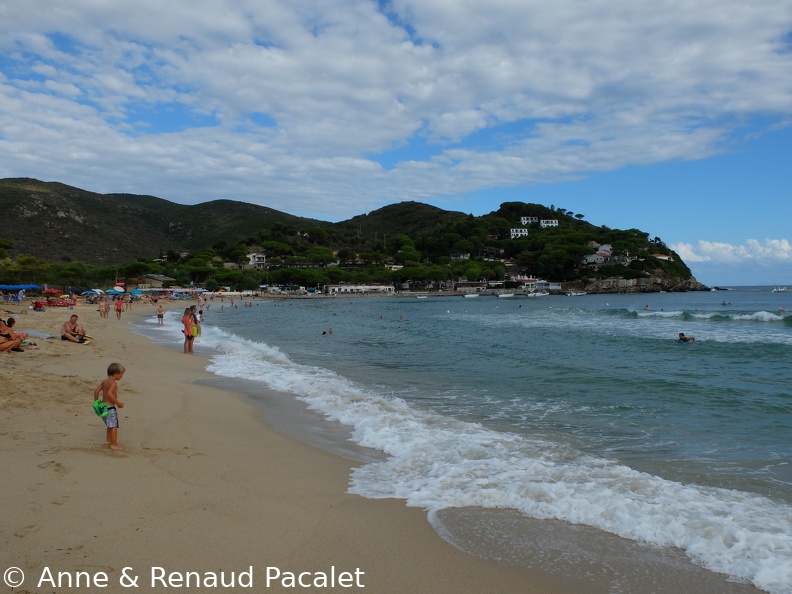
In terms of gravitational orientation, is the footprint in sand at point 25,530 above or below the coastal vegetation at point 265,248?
below

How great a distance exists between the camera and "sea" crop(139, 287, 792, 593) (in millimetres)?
3979

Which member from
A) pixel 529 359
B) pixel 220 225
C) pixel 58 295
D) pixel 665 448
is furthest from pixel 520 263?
pixel 665 448

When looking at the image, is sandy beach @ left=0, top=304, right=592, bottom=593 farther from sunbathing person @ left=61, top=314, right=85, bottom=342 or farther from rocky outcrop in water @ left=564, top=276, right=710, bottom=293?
rocky outcrop in water @ left=564, top=276, right=710, bottom=293

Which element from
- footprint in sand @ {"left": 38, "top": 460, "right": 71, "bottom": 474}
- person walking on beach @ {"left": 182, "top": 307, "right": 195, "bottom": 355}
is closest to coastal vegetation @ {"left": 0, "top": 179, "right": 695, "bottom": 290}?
person walking on beach @ {"left": 182, "top": 307, "right": 195, "bottom": 355}

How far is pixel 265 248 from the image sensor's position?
5118 inches

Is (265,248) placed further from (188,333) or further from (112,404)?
(112,404)

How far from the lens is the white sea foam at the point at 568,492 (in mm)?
4004

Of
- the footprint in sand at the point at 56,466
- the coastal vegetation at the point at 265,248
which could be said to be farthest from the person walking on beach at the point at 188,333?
the coastal vegetation at the point at 265,248

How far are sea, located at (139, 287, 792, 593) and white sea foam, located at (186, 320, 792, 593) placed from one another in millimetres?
19

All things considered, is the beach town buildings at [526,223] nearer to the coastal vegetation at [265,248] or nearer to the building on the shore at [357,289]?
the coastal vegetation at [265,248]

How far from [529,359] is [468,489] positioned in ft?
38.9

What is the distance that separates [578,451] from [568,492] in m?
1.74

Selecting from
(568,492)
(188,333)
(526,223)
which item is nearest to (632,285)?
(526,223)

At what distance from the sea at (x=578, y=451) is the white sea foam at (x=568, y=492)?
0.02m
